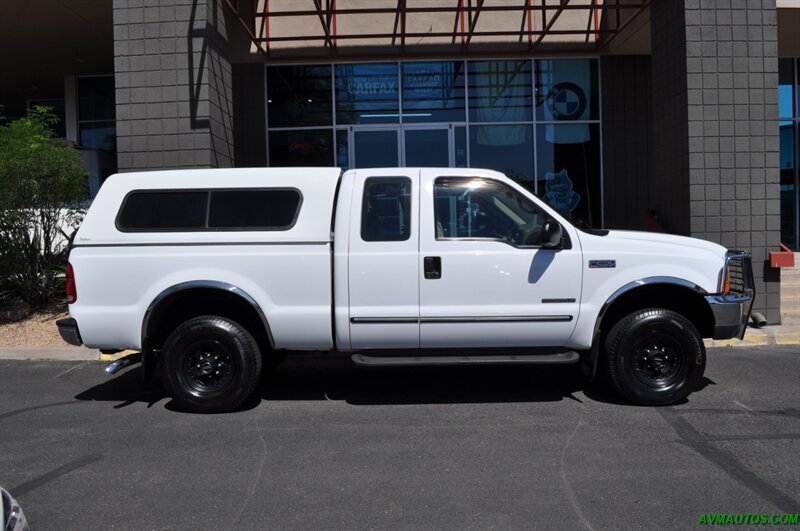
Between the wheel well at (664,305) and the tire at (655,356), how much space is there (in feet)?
0.76

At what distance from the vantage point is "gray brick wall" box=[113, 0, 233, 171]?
977 cm

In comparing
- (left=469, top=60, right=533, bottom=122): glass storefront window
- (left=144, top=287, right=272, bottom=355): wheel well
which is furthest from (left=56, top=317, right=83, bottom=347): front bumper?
(left=469, top=60, right=533, bottom=122): glass storefront window

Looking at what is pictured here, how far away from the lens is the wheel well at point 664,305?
5965 mm

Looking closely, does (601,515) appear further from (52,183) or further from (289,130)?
(289,130)

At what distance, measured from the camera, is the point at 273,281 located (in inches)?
225

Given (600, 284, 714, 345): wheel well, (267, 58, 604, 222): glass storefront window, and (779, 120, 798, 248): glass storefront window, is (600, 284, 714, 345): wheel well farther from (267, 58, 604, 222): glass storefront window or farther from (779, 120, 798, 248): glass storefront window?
(779, 120, 798, 248): glass storefront window

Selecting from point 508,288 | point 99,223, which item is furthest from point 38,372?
point 508,288

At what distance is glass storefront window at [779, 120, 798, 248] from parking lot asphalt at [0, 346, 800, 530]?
922 centimetres

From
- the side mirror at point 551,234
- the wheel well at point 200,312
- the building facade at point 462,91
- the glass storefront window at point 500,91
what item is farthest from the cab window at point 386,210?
the glass storefront window at point 500,91

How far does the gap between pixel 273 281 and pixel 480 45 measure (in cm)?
893

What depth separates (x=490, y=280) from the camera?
5.68 metres

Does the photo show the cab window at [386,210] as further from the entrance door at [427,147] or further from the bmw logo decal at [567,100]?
the bmw logo decal at [567,100]

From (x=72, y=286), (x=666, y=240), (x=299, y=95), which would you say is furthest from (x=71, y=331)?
(x=299, y=95)

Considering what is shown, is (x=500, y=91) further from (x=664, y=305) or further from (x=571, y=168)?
(x=664, y=305)
